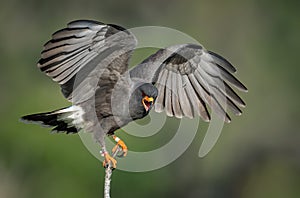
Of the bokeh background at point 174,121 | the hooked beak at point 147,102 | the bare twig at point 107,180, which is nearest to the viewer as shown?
the bare twig at point 107,180

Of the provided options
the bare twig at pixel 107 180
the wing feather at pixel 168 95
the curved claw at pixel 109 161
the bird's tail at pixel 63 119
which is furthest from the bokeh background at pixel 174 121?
the bare twig at pixel 107 180

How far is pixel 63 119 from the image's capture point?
654cm

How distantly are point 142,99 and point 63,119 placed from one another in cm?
74

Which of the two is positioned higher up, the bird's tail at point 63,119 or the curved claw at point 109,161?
the bird's tail at point 63,119

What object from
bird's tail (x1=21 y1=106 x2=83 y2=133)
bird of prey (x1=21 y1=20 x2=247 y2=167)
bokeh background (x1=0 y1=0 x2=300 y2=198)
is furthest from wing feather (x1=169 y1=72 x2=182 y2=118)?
bokeh background (x1=0 y1=0 x2=300 y2=198)

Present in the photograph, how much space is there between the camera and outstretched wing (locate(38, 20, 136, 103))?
242 inches

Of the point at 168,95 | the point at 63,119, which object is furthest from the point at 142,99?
the point at 168,95

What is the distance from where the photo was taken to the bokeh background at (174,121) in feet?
42.1

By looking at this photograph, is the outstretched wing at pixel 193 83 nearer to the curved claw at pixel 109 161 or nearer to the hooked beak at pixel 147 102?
the hooked beak at pixel 147 102

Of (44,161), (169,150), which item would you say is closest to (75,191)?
(44,161)

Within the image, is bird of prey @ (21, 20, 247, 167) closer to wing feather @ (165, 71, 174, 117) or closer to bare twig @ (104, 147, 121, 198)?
wing feather @ (165, 71, 174, 117)

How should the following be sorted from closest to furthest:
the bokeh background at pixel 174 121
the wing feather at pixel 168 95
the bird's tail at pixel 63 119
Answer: the bird's tail at pixel 63 119 → the wing feather at pixel 168 95 → the bokeh background at pixel 174 121

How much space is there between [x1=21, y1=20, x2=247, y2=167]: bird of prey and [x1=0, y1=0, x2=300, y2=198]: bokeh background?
5.07 metres

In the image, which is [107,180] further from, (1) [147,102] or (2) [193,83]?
(2) [193,83]
